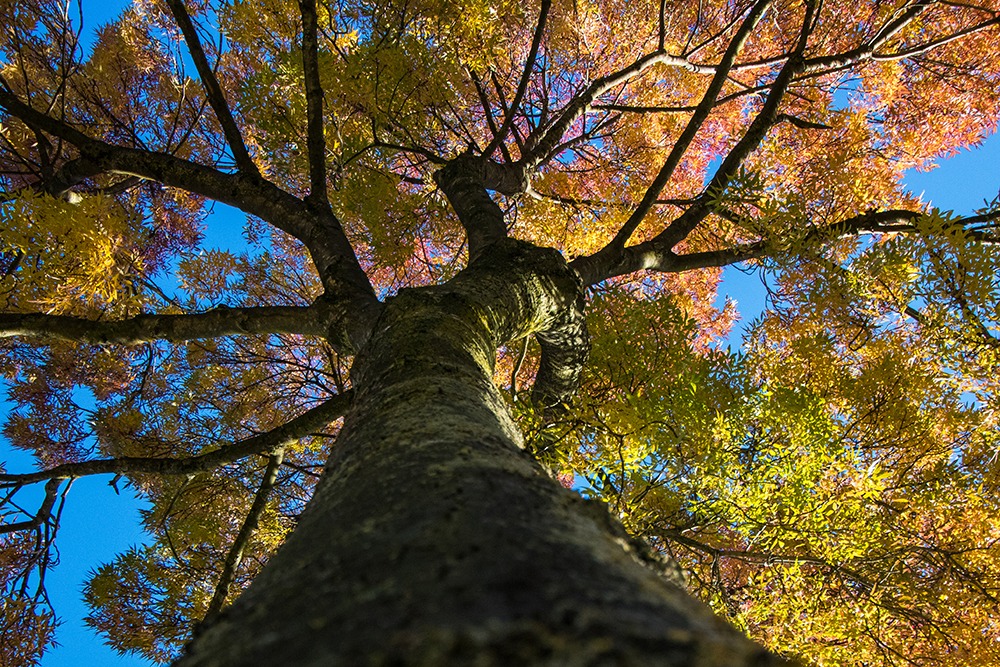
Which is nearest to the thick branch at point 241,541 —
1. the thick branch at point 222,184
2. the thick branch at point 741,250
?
the thick branch at point 222,184

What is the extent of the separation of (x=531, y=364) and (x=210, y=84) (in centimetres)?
379

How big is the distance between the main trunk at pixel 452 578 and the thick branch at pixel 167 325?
66.0 inches

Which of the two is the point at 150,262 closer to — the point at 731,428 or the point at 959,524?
the point at 731,428

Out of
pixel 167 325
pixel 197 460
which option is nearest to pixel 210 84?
pixel 167 325

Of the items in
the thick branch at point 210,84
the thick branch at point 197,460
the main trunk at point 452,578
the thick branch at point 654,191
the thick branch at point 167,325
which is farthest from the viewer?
the thick branch at point 654,191

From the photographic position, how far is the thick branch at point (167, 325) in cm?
225

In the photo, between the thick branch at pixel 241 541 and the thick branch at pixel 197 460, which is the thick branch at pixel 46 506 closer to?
the thick branch at pixel 197 460

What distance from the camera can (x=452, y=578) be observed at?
433mm

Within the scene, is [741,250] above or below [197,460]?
above

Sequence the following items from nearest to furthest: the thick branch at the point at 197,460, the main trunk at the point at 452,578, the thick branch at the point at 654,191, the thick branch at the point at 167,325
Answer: the main trunk at the point at 452,578, the thick branch at the point at 167,325, the thick branch at the point at 197,460, the thick branch at the point at 654,191

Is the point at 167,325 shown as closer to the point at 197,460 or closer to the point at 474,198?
the point at 197,460

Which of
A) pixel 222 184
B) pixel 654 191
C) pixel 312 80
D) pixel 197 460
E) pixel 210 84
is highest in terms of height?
pixel 210 84

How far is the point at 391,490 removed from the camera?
0.69 meters

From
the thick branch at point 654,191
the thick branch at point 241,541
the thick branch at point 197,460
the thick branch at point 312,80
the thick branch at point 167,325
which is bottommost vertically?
the thick branch at point 241,541
